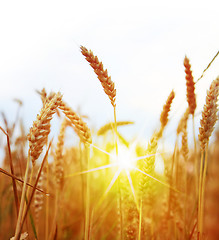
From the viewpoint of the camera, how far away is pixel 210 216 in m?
0.61

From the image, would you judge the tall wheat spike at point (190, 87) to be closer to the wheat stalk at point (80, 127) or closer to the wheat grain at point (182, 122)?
the wheat grain at point (182, 122)

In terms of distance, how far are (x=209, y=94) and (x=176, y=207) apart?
2.63 ft

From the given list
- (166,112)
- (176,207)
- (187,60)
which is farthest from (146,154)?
(176,207)

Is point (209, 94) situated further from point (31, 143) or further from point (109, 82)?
point (31, 143)

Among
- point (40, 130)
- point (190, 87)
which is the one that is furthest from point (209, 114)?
point (40, 130)

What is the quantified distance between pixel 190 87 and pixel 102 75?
1.51 feet

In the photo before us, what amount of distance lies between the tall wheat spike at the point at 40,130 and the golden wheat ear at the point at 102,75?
0.21 m

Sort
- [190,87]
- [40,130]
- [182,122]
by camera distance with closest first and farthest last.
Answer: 1. [40,130]
2. [190,87]
3. [182,122]

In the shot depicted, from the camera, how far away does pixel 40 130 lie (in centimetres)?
83

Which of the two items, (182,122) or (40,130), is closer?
(40,130)

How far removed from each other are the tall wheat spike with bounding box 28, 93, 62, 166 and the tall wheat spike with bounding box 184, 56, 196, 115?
0.66 m

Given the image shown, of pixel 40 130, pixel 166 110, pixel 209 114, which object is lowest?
pixel 40 130

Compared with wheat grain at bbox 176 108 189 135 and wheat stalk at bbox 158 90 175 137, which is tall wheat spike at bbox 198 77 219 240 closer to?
wheat stalk at bbox 158 90 175 137

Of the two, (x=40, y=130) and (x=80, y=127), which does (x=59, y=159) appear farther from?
(x=40, y=130)
